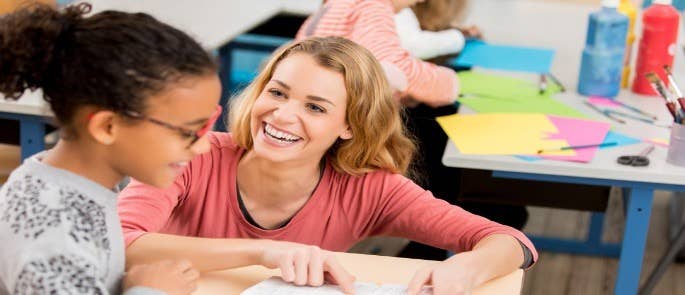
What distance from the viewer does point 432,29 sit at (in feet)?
9.92

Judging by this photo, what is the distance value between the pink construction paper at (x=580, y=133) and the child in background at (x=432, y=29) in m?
0.52

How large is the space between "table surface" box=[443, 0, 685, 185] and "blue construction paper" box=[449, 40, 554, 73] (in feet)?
0.15

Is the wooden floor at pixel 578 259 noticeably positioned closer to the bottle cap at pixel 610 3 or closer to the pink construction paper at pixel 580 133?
the pink construction paper at pixel 580 133

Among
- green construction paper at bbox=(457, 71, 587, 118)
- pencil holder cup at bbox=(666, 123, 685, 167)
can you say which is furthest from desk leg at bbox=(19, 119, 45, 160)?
pencil holder cup at bbox=(666, 123, 685, 167)

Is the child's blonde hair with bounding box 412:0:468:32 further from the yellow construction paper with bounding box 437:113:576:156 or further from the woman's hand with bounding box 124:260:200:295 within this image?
the woman's hand with bounding box 124:260:200:295

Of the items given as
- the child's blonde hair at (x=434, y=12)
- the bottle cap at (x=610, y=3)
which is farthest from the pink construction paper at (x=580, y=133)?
the child's blonde hair at (x=434, y=12)

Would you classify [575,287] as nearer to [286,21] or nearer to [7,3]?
[286,21]

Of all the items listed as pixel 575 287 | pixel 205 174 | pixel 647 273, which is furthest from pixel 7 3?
pixel 647 273

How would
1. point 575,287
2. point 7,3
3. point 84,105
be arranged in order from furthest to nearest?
point 575,287 → point 7,3 → point 84,105

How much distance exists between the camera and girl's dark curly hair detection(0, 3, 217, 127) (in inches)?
45.9

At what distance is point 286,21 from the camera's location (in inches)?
149

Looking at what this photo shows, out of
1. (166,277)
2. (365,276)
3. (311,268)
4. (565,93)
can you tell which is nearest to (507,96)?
(565,93)

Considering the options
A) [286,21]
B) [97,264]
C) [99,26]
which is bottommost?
[286,21]

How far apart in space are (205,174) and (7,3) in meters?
1.20
